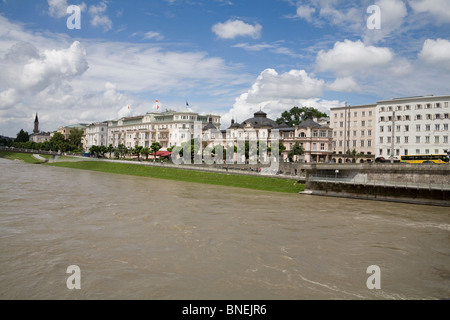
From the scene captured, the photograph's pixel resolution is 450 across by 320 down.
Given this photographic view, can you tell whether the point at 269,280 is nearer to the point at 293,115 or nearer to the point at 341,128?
the point at 341,128

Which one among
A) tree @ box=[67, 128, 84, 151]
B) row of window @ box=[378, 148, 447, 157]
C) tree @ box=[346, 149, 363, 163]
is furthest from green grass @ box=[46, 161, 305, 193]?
tree @ box=[67, 128, 84, 151]

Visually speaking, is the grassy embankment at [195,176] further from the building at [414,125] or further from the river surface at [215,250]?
the building at [414,125]

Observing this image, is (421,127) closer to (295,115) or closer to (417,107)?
(417,107)

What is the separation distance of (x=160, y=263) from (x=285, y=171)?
53912 millimetres

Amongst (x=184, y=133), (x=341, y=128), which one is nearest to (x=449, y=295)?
(x=341, y=128)

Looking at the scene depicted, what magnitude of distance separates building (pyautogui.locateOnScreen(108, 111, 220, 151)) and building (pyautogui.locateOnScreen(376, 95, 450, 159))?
162ft

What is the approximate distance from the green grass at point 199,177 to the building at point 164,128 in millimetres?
23692

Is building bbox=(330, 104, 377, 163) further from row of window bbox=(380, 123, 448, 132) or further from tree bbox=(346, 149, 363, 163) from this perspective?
row of window bbox=(380, 123, 448, 132)

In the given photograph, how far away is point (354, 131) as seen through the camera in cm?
8650

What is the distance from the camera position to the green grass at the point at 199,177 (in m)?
55.1

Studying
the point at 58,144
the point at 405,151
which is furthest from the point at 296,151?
the point at 58,144

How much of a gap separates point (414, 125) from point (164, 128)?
71.2 meters

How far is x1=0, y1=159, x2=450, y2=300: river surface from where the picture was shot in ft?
50.8
